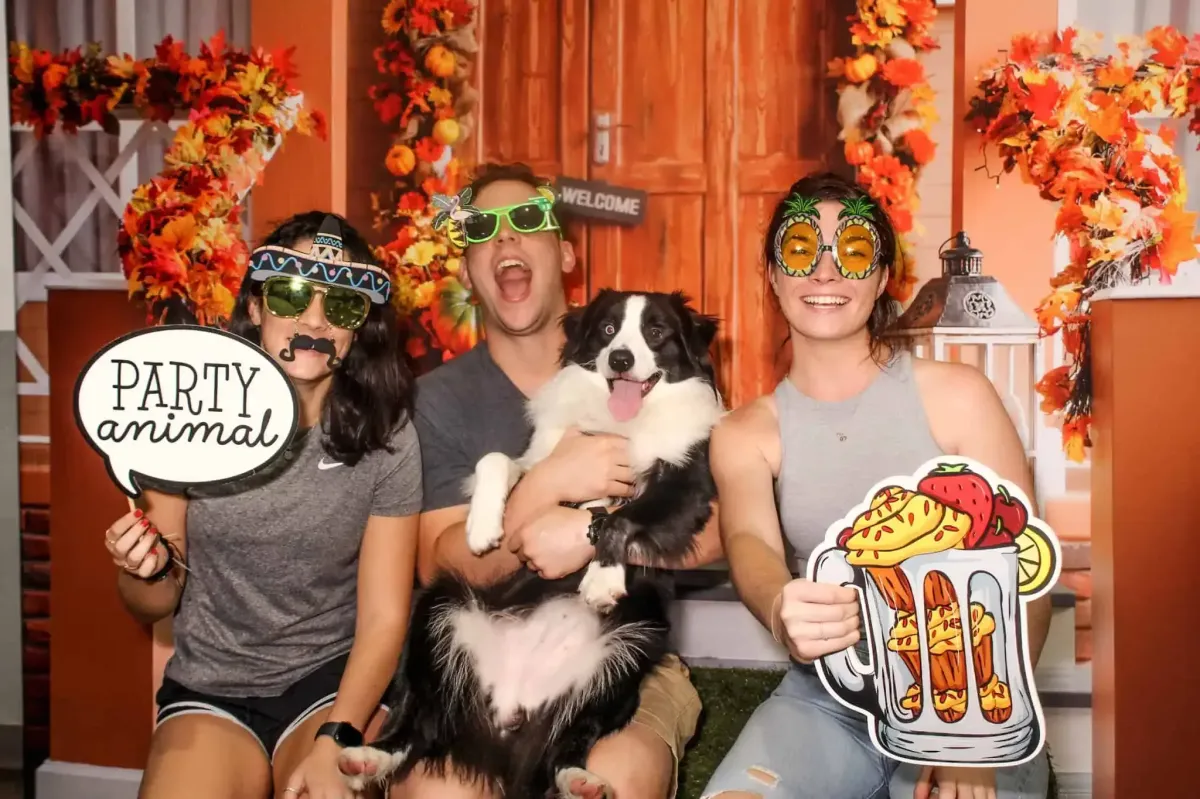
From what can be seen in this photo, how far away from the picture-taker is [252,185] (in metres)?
2.15

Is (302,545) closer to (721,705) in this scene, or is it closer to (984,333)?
(721,705)

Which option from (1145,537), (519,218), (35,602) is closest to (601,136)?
(519,218)

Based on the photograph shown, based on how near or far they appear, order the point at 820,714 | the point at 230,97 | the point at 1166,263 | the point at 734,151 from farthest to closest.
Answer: the point at 230,97 → the point at 734,151 → the point at 1166,263 → the point at 820,714

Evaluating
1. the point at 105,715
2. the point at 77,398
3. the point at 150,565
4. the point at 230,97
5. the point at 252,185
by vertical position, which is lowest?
the point at 105,715

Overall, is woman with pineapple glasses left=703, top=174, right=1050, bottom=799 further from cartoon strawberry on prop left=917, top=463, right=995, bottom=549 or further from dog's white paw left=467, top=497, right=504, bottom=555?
dog's white paw left=467, top=497, right=504, bottom=555

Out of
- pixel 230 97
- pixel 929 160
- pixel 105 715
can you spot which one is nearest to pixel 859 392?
pixel 929 160

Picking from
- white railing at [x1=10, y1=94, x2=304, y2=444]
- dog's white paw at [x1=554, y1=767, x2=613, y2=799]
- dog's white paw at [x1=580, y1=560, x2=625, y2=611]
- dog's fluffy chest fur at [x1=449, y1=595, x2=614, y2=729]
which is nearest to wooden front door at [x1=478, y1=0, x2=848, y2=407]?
dog's white paw at [x1=580, y1=560, x2=625, y2=611]

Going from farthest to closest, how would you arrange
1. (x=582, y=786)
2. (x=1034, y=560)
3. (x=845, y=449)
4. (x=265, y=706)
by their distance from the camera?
(x=265, y=706) < (x=845, y=449) < (x=582, y=786) < (x=1034, y=560)

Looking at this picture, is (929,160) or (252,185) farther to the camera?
(252,185)

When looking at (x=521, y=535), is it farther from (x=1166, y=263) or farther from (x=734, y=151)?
(x=1166, y=263)

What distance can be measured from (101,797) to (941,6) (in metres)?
2.47

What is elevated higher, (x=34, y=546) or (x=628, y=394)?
(x=628, y=394)

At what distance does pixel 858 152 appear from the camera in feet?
6.27

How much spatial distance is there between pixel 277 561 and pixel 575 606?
0.57 m
